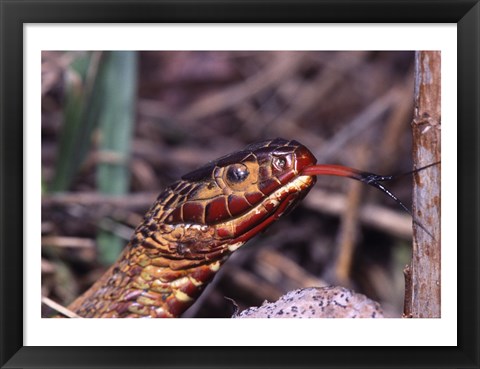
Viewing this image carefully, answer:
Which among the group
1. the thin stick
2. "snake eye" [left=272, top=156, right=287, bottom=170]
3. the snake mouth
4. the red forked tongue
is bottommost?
the thin stick

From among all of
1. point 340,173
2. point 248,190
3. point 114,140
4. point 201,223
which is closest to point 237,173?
point 248,190

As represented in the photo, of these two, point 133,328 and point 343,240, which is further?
point 343,240

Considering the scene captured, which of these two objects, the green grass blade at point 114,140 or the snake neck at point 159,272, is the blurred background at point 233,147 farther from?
the snake neck at point 159,272

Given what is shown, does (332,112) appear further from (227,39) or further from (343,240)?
(227,39)

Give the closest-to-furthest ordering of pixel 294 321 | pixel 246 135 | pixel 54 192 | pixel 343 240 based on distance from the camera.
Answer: pixel 294 321 → pixel 54 192 → pixel 343 240 → pixel 246 135

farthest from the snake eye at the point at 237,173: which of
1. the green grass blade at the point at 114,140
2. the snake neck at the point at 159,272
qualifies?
the green grass blade at the point at 114,140

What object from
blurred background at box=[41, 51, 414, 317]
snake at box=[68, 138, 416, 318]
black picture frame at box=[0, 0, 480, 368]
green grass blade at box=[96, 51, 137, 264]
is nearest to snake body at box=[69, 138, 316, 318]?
snake at box=[68, 138, 416, 318]

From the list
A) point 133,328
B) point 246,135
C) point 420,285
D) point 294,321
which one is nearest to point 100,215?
point 246,135

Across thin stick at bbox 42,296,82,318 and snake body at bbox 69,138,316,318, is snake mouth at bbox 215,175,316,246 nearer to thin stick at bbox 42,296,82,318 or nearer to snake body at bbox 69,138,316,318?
snake body at bbox 69,138,316,318
